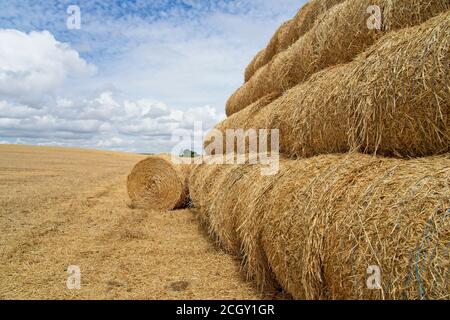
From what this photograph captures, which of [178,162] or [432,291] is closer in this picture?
[432,291]

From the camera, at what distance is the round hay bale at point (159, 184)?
730 centimetres

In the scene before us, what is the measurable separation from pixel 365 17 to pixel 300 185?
77.2 inches

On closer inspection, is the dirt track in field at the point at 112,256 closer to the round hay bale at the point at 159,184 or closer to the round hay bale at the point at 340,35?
the round hay bale at the point at 159,184

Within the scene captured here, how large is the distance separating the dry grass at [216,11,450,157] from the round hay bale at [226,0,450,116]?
0.33m

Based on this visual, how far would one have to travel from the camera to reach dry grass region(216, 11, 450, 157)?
7.52ft

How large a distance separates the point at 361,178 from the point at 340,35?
7.13 feet

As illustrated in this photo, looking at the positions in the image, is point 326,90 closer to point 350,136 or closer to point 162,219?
point 350,136

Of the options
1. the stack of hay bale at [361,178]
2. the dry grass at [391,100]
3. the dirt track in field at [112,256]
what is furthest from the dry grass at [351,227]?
the dirt track in field at [112,256]

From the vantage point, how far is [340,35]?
152 inches

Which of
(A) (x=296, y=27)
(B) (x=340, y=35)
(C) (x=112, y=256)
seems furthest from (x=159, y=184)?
(B) (x=340, y=35)
